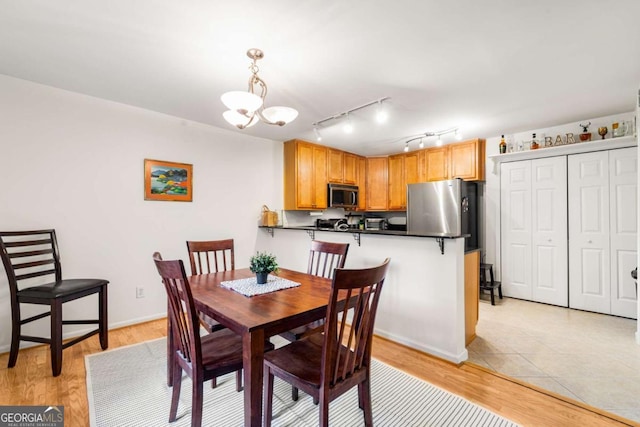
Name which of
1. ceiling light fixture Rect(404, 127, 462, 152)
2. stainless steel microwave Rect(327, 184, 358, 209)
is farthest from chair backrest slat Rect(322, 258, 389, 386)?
stainless steel microwave Rect(327, 184, 358, 209)

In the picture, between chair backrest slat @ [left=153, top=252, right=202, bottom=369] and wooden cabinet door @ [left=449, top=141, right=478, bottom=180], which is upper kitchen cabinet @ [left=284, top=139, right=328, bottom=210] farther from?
chair backrest slat @ [left=153, top=252, right=202, bottom=369]

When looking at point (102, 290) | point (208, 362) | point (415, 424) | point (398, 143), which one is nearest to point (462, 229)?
point (398, 143)

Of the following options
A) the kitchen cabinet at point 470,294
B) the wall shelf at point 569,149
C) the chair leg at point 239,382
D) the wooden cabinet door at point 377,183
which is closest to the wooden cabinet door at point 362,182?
the wooden cabinet door at point 377,183

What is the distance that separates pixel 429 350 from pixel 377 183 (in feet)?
11.6

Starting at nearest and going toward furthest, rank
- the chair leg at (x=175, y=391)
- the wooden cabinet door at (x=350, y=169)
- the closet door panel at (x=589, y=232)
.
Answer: the chair leg at (x=175, y=391) < the closet door panel at (x=589, y=232) < the wooden cabinet door at (x=350, y=169)

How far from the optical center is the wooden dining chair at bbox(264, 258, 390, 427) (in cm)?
124

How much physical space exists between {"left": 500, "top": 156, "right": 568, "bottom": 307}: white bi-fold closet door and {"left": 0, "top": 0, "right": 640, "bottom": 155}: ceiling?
3.30ft

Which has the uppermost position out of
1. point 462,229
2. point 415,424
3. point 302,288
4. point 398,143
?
point 398,143

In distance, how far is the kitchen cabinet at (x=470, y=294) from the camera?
2457 mm

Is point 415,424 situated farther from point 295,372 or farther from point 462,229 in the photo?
point 462,229

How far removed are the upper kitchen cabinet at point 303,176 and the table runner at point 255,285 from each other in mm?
2255

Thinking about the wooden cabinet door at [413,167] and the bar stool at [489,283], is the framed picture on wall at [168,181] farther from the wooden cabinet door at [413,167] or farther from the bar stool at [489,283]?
the bar stool at [489,283]

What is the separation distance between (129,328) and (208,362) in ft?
6.95

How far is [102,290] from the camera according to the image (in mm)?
2457
